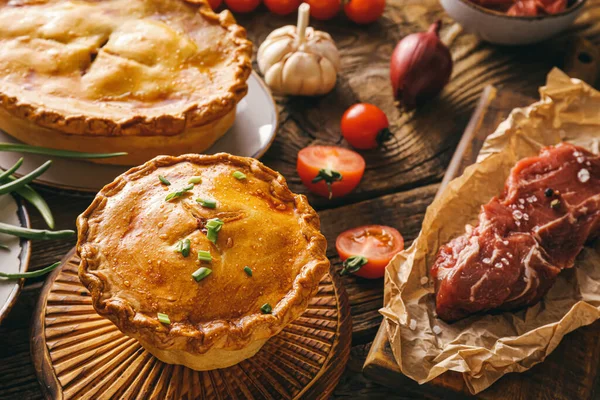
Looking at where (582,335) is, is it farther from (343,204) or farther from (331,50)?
(331,50)

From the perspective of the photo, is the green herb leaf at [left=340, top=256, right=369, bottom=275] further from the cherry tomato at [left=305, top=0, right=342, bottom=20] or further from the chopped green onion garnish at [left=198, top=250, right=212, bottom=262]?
the cherry tomato at [left=305, top=0, right=342, bottom=20]

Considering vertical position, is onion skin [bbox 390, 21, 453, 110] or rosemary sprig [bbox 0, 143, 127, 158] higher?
rosemary sprig [bbox 0, 143, 127, 158]

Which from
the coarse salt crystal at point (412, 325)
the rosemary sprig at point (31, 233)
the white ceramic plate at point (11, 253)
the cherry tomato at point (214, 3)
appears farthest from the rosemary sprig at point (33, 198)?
the cherry tomato at point (214, 3)

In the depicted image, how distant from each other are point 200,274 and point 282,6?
2692mm

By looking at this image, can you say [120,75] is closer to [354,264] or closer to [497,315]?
[354,264]

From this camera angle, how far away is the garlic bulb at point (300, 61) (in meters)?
3.89

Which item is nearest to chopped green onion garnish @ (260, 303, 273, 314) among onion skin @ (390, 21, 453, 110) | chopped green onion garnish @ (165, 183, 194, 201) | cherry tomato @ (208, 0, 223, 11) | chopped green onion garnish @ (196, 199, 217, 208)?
chopped green onion garnish @ (196, 199, 217, 208)

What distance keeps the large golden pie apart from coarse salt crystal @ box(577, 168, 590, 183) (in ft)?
5.64

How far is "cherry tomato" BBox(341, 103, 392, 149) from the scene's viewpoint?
3.68m

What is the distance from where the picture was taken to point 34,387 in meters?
2.63

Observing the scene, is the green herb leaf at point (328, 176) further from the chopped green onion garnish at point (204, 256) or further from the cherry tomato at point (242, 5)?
the cherry tomato at point (242, 5)

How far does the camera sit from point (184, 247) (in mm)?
2371

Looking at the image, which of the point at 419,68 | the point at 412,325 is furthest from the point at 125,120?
the point at 419,68

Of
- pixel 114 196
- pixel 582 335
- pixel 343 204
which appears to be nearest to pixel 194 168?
pixel 114 196
